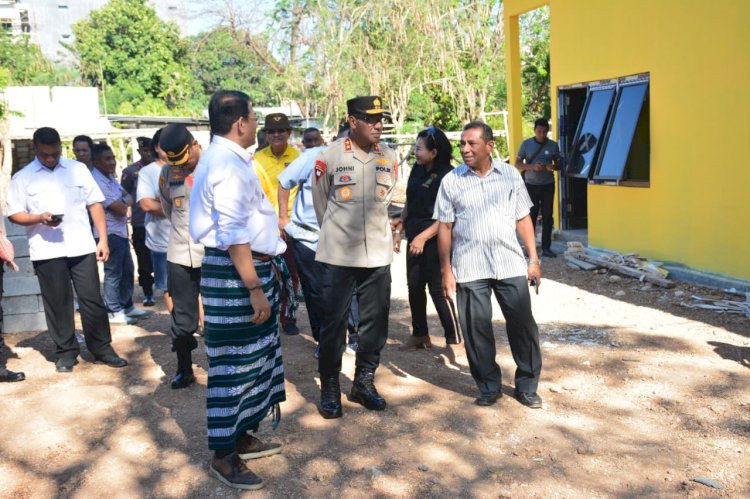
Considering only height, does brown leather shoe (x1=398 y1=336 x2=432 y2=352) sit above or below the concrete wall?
below

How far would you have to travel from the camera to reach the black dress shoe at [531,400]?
5055 millimetres

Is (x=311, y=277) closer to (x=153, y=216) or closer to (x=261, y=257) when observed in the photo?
(x=153, y=216)

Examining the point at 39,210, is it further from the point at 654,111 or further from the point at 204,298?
the point at 654,111

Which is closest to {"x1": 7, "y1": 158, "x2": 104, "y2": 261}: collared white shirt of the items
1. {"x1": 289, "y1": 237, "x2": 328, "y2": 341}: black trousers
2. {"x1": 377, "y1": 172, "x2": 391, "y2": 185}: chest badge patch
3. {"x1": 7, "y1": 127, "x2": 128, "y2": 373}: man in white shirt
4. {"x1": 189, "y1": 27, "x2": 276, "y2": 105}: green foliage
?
{"x1": 7, "y1": 127, "x2": 128, "y2": 373}: man in white shirt

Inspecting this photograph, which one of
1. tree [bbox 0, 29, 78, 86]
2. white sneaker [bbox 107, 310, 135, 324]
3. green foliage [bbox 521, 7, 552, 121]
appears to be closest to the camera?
white sneaker [bbox 107, 310, 135, 324]

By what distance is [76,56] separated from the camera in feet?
156

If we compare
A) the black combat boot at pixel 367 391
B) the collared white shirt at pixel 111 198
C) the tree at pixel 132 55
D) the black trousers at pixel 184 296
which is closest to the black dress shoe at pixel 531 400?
the black combat boot at pixel 367 391

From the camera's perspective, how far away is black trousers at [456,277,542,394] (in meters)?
5.00

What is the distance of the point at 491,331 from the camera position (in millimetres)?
5062

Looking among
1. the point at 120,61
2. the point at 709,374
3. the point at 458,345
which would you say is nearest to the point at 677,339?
the point at 709,374

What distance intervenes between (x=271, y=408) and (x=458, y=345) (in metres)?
2.57

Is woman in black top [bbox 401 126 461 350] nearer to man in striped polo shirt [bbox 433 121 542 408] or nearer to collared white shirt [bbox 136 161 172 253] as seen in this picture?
man in striped polo shirt [bbox 433 121 542 408]

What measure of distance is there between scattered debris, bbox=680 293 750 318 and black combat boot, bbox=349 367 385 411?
3.79 metres

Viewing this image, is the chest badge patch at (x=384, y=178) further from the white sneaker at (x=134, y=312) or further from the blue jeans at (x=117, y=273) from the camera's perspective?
the white sneaker at (x=134, y=312)
